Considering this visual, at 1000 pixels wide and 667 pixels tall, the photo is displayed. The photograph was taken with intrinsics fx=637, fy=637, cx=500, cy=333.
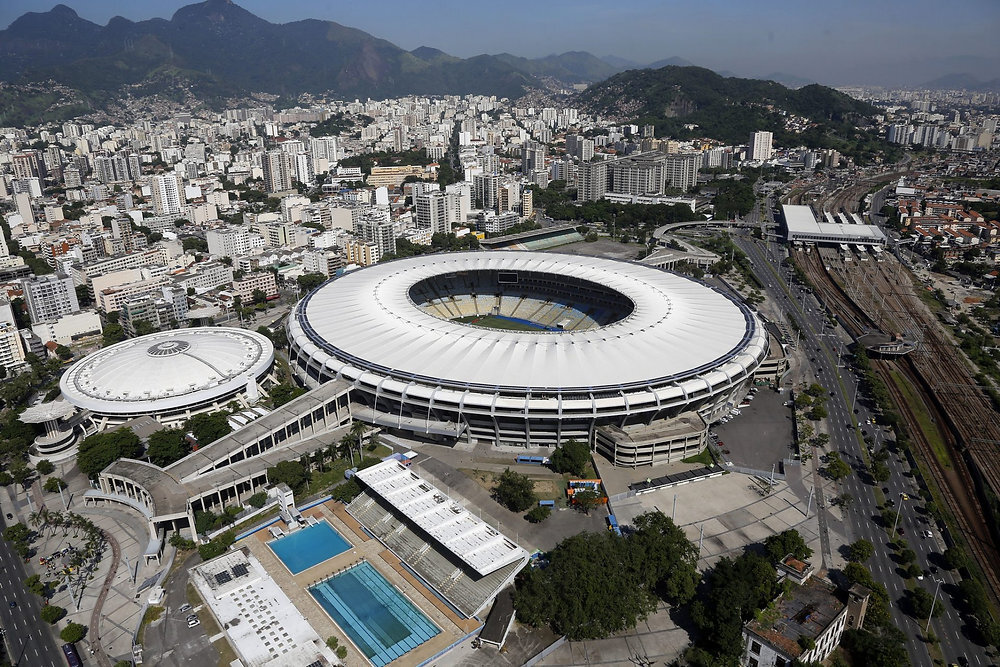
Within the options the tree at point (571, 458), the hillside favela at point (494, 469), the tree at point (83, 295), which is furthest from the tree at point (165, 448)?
the tree at point (83, 295)

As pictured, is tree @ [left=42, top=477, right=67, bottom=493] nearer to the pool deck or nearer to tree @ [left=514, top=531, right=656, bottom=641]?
the pool deck

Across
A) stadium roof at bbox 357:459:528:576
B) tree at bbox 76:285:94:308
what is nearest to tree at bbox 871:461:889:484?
stadium roof at bbox 357:459:528:576

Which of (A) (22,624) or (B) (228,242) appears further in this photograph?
(B) (228,242)

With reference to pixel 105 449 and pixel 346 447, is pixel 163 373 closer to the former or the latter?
pixel 105 449

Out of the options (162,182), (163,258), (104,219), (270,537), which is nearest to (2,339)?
(163,258)

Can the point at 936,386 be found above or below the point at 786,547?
below

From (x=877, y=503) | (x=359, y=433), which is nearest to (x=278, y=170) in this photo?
(x=359, y=433)
